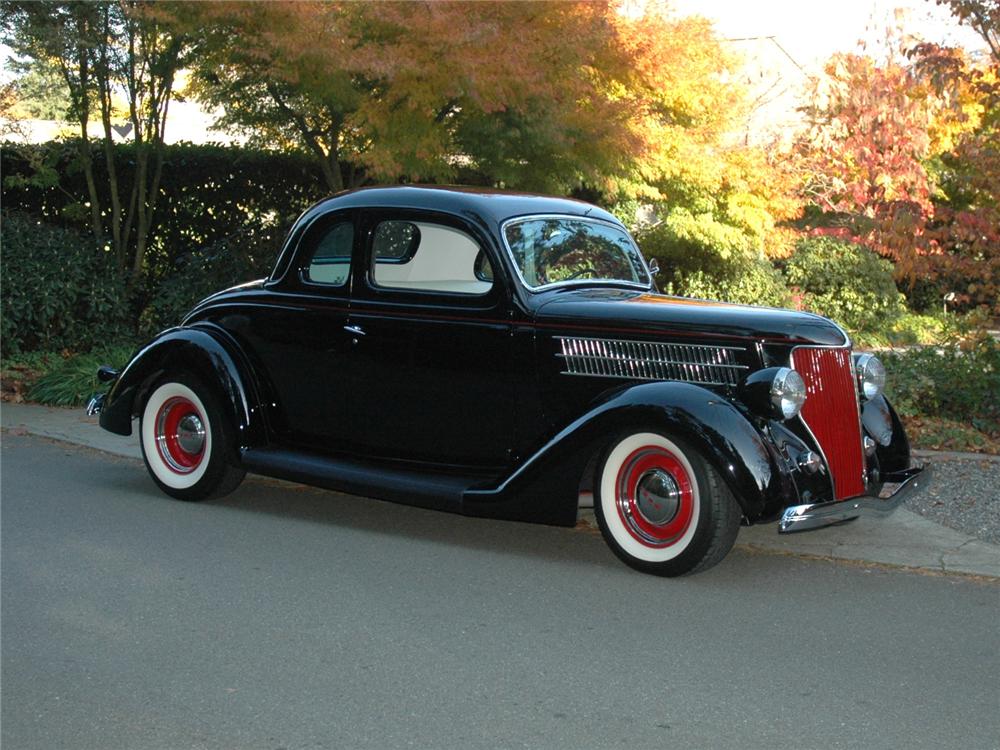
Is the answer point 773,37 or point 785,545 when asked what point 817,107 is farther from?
point 785,545

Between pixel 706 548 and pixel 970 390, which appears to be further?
pixel 970 390

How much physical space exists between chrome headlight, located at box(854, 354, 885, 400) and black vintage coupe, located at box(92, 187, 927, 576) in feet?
0.04

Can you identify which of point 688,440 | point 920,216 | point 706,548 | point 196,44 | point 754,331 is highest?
point 196,44

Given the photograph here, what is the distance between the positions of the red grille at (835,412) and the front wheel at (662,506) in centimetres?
58

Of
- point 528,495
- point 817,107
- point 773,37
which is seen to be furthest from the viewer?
point 773,37

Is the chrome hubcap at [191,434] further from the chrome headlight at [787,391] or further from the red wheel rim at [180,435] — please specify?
the chrome headlight at [787,391]

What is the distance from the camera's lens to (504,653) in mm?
4789

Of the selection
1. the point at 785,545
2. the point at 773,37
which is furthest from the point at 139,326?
the point at 773,37

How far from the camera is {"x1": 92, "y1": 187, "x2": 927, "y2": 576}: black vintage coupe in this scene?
5.68m

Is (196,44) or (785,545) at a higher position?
(196,44)

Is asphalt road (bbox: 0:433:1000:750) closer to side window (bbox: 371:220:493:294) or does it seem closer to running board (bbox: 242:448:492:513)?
running board (bbox: 242:448:492:513)

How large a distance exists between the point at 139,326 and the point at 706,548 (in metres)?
9.71

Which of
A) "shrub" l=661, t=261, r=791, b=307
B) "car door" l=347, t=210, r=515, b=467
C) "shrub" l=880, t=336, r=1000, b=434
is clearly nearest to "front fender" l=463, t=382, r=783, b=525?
"car door" l=347, t=210, r=515, b=467

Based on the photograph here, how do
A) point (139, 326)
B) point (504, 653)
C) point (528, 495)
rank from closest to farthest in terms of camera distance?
1. point (504, 653)
2. point (528, 495)
3. point (139, 326)
